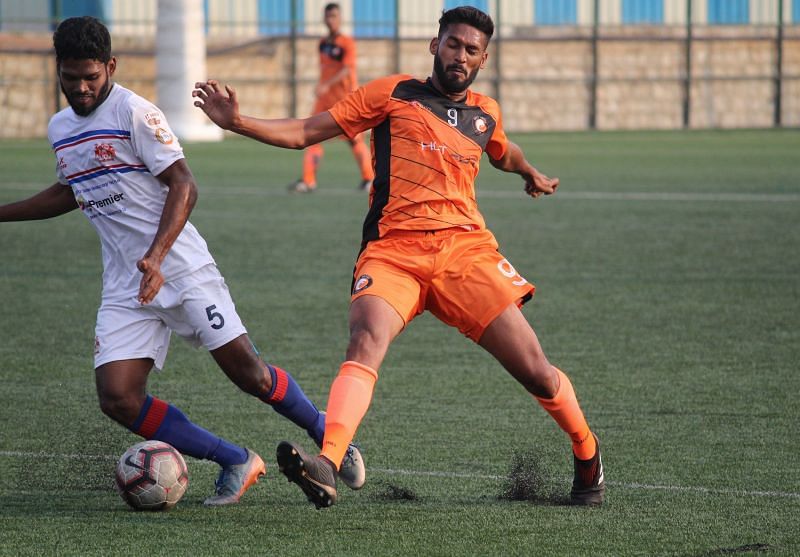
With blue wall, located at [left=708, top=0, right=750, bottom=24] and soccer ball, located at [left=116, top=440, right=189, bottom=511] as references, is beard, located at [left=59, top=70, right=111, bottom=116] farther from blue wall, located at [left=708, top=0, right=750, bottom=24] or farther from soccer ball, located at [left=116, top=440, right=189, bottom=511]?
blue wall, located at [left=708, top=0, right=750, bottom=24]

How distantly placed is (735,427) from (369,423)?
1.68 m

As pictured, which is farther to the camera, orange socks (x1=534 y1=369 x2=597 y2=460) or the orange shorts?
orange socks (x1=534 y1=369 x2=597 y2=460)

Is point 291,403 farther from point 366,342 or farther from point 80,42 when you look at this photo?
point 80,42

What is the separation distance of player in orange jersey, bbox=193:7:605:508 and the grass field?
51 cm

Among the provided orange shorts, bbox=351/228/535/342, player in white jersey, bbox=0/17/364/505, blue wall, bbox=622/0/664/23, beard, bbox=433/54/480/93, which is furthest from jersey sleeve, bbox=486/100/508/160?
blue wall, bbox=622/0/664/23

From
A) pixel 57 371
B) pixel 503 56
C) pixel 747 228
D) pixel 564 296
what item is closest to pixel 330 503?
pixel 57 371

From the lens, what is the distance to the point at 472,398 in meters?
7.23

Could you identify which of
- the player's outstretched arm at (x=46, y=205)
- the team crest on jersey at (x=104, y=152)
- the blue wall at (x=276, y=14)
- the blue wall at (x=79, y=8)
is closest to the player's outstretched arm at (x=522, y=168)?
the team crest on jersey at (x=104, y=152)

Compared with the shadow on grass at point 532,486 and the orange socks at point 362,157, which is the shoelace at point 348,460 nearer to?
the shadow on grass at point 532,486

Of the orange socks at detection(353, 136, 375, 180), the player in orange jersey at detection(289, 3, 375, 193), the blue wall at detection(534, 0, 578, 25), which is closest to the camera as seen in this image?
the orange socks at detection(353, 136, 375, 180)

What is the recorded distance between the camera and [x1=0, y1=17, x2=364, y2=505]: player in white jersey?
16.3 feet

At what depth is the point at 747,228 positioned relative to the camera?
46.6 ft

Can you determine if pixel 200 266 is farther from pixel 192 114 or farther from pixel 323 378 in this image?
pixel 192 114

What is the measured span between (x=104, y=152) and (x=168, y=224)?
1.24 feet
